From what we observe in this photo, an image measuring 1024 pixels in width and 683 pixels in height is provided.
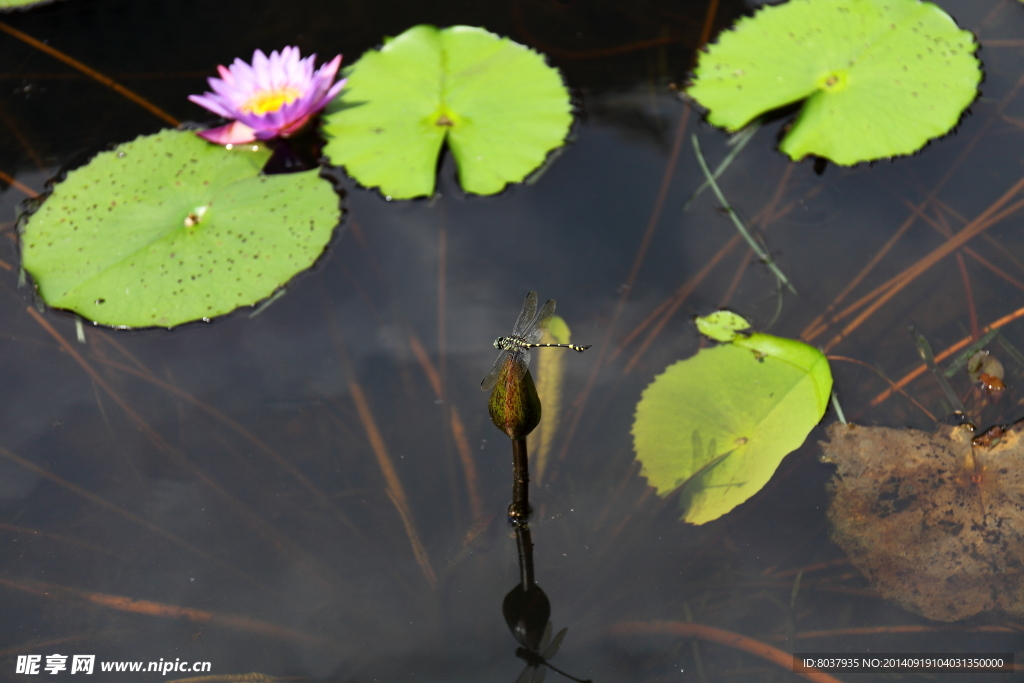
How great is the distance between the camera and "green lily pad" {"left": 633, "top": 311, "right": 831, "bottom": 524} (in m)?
2.17

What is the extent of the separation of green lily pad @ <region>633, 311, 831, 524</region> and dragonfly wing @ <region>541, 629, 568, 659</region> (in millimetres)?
471

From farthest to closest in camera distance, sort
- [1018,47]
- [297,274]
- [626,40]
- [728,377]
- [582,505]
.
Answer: [626,40] < [1018,47] < [297,274] < [728,377] < [582,505]

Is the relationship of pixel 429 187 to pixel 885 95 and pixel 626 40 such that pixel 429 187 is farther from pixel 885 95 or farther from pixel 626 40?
pixel 885 95

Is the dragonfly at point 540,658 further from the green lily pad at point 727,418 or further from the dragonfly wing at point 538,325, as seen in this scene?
the dragonfly wing at point 538,325

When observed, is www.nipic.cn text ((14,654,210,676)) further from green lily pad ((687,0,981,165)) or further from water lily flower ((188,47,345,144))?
green lily pad ((687,0,981,165))

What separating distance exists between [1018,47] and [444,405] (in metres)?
2.80

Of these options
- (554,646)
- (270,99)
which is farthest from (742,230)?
(270,99)

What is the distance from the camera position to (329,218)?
2.79 metres

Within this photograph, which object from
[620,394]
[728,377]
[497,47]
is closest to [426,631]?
[620,394]

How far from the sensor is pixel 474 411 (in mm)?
2398

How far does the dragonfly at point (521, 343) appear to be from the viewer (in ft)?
5.62

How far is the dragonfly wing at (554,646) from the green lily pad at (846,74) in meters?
1.93

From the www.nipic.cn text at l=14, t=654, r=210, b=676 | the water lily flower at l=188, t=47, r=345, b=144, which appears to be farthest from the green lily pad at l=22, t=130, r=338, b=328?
the www.nipic.cn text at l=14, t=654, r=210, b=676

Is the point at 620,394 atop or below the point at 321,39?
below
